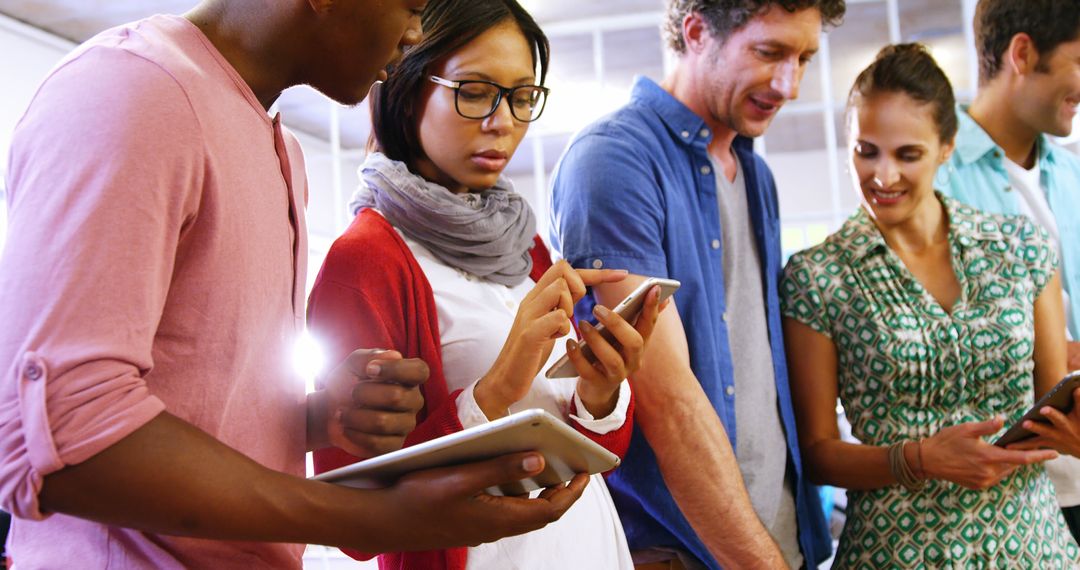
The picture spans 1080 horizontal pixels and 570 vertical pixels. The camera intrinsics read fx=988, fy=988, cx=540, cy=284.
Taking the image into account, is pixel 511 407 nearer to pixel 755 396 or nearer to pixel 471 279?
pixel 471 279

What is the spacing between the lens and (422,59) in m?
1.58

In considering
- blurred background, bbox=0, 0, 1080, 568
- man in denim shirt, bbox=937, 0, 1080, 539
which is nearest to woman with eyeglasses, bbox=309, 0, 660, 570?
man in denim shirt, bbox=937, 0, 1080, 539

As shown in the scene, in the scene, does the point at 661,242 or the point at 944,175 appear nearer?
the point at 661,242

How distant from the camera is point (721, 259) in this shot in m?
1.98

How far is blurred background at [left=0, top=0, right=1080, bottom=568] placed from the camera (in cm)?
492

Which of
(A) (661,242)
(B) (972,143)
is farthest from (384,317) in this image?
(B) (972,143)

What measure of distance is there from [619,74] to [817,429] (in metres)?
5.53

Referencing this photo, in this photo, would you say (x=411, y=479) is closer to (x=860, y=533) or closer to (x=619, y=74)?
(x=860, y=533)

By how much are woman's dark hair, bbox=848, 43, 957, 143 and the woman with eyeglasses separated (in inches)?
30.3

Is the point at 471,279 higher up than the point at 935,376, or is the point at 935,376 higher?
the point at 471,279

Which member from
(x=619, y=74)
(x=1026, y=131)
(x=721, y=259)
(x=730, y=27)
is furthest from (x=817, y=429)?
(x=619, y=74)

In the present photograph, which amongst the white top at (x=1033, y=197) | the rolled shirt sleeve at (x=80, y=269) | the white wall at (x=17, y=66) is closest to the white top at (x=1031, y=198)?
the white top at (x=1033, y=197)

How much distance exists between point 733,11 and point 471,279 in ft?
2.92

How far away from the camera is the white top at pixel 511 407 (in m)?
1.37
